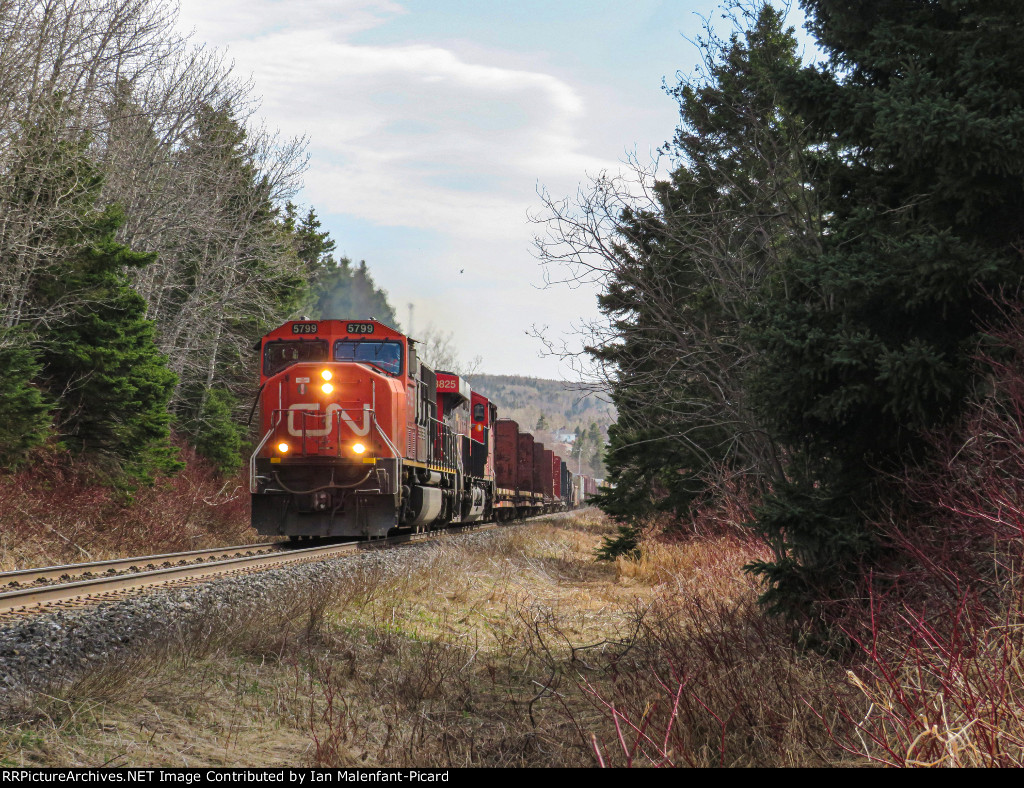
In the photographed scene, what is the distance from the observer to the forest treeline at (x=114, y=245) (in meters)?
16.6

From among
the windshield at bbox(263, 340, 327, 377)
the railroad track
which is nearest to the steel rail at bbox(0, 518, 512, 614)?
the railroad track

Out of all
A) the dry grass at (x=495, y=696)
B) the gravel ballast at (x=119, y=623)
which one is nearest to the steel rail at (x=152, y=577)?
the gravel ballast at (x=119, y=623)

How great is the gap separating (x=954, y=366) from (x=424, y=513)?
12407 mm

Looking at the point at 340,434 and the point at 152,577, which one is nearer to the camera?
the point at 152,577

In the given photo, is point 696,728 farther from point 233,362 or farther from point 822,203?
point 233,362

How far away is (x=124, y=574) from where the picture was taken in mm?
10992

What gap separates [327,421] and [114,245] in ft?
21.0

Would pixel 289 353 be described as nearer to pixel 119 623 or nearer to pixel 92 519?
pixel 92 519

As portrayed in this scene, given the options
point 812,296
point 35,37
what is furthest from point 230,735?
point 35,37

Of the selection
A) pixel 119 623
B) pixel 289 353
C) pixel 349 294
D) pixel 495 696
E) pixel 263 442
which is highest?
pixel 349 294

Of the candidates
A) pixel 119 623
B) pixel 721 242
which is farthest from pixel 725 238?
pixel 119 623

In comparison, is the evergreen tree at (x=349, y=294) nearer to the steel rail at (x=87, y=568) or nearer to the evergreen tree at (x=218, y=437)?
the evergreen tree at (x=218, y=437)

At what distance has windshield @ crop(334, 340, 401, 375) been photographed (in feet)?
52.8

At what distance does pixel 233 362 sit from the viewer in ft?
99.9
